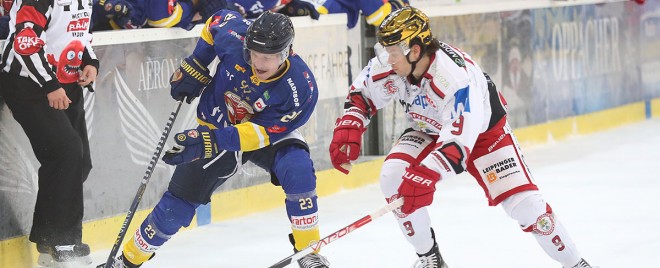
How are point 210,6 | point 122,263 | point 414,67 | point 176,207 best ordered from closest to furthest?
1. point 414,67
2. point 176,207
3. point 122,263
4. point 210,6

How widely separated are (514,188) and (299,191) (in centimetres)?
77

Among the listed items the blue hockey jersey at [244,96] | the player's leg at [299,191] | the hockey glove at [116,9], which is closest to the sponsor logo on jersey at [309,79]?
the blue hockey jersey at [244,96]

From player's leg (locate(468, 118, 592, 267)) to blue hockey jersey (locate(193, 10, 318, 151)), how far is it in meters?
0.66

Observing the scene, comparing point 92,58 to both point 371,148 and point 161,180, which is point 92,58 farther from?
point 371,148

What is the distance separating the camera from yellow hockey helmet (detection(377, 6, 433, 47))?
4320 mm

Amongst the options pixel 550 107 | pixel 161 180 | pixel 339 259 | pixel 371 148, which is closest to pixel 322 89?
pixel 371 148

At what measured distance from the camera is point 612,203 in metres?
7.00

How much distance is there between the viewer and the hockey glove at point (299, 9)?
712 cm

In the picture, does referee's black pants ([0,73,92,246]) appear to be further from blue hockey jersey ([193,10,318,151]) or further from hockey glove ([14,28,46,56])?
blue hockey jersey ([193,10,318,151])

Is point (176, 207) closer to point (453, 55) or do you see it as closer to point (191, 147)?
point (191, 147)

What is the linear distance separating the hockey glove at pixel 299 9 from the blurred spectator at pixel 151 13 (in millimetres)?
783

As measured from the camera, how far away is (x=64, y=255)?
525 centimetres

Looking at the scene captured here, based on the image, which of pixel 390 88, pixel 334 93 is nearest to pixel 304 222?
pixel 390 88

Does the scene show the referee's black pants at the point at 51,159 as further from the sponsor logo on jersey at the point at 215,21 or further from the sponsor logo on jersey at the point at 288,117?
the sponsor logo on jersey at the point at 288,117
